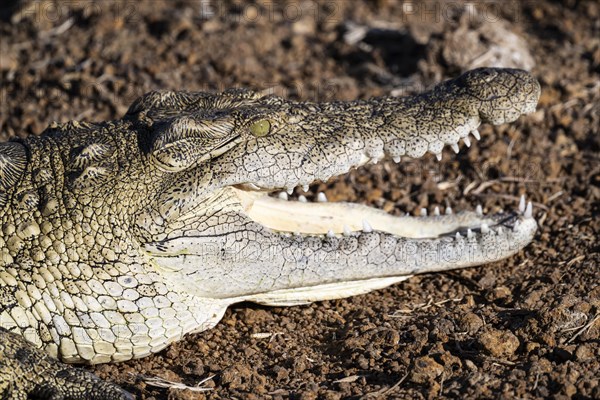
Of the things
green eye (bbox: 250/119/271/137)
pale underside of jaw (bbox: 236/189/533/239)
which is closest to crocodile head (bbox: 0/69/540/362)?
green eye (bbox: 250/119/271/137)

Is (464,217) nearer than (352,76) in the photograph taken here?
Yes

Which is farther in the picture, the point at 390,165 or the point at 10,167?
the point at 390,165

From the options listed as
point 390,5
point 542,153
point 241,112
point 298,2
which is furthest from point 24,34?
point 542,153

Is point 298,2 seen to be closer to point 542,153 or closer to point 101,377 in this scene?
point 542,153

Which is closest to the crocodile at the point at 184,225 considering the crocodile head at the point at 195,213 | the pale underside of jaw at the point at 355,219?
the crocodile head at the point at 195,213

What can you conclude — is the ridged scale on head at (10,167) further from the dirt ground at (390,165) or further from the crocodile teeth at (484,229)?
the crocodile teeth at (484,229)

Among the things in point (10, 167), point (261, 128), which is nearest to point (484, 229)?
point (261, 128)

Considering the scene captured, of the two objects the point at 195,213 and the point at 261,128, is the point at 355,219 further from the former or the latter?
the point at 195,213
